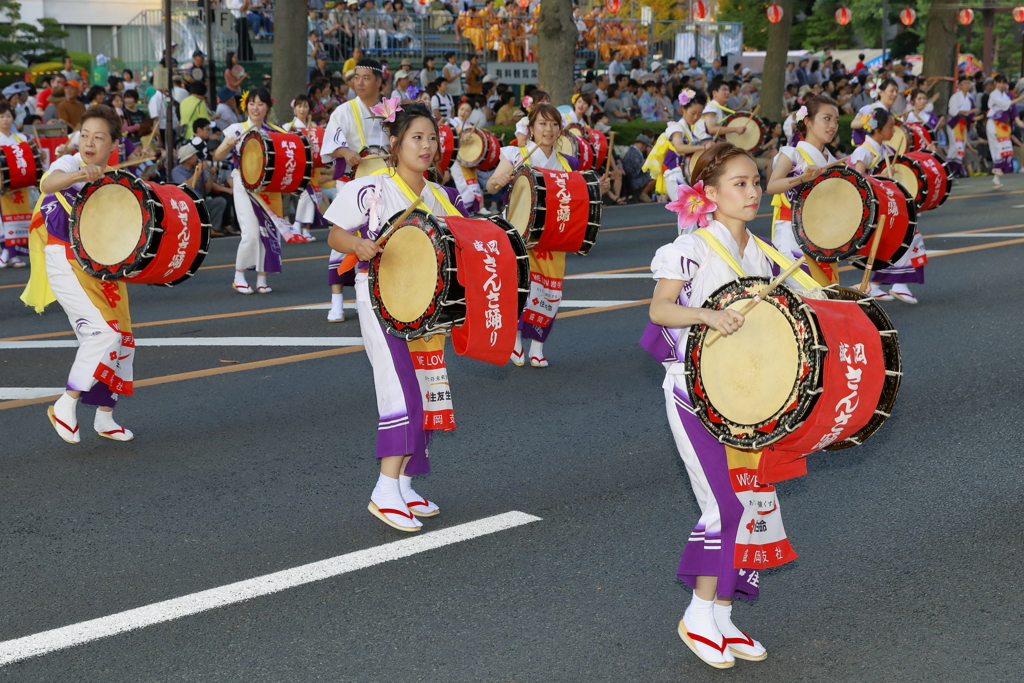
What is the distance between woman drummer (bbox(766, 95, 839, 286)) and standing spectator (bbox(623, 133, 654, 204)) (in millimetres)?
11347

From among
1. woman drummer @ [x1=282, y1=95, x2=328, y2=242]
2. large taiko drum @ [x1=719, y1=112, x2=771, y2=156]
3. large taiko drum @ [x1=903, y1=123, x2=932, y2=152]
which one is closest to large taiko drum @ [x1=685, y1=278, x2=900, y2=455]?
large taiko drum @ [x1=903, y1=123, x2=932, y2=152]

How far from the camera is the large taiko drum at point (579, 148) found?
11922mm

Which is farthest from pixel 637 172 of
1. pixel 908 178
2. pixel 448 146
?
pixel 908 178

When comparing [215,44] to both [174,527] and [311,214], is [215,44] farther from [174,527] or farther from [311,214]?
[174,527]

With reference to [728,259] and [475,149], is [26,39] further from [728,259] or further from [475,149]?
[728,259]

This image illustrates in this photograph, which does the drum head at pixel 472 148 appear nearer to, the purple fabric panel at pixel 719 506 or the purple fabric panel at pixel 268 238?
the purple fabric panel at pixel 268 238

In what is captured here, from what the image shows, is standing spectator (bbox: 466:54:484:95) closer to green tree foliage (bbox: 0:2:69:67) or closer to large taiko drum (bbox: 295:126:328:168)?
large taiko drum (bbox: 295:126:328:168)

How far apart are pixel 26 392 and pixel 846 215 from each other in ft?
18.5

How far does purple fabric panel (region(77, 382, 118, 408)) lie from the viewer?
648 cm

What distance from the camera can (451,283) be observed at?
15.5 ft

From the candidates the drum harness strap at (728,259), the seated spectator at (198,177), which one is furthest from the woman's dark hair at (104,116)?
the seated spectator at (198,177)

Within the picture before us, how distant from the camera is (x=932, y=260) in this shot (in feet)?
42.5

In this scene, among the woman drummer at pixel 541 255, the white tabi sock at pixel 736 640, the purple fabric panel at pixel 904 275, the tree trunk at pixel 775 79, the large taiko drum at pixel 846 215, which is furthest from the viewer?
the tree trunk at pixel 775 79

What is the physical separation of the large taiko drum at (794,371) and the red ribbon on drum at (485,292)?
1.21 metres
